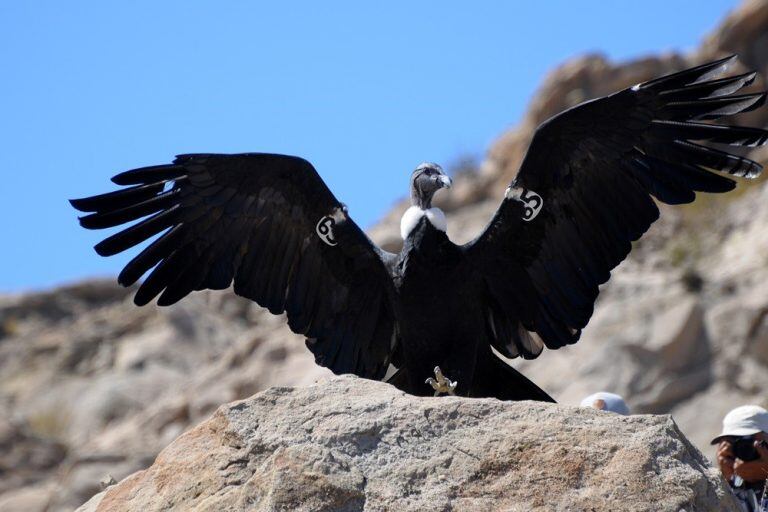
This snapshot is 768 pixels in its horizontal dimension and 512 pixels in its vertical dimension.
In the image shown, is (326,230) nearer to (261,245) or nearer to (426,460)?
(261,245)

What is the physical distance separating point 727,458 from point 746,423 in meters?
Result: 0.17

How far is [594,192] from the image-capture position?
688 centimetres

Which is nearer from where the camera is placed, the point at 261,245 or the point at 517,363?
the point at 261,245

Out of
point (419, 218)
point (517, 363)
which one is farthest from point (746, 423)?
point (517, 363)

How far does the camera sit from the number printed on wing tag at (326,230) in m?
6.95

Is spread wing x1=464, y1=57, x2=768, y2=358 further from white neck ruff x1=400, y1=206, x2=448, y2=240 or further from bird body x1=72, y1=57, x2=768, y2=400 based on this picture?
white neck ruff x1=400, y1=206, x2=448, y2=240

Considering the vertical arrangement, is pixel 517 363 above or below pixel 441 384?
above

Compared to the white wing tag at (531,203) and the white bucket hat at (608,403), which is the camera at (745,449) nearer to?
the white bucket hat at (608,403)

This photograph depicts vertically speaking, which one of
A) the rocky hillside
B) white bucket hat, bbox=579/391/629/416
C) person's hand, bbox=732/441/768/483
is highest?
the rocky hillside

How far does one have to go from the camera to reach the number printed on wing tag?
695cm

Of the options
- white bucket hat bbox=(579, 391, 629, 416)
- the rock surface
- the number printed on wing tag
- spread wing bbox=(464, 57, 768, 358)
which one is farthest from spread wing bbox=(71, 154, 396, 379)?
the rock surface

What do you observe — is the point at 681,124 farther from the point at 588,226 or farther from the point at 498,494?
the point at 498,494

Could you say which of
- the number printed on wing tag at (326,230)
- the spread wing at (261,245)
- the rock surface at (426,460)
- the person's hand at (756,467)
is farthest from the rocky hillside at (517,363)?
the rock surface at (426,460)

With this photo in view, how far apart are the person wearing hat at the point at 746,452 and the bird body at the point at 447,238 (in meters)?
0.96
